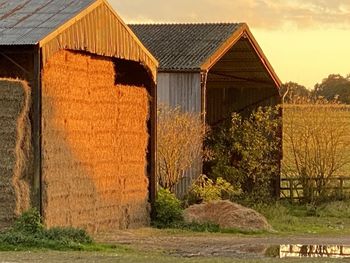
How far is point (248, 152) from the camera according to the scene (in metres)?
39.2

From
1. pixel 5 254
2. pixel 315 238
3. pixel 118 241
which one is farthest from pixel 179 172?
pixel 5 254

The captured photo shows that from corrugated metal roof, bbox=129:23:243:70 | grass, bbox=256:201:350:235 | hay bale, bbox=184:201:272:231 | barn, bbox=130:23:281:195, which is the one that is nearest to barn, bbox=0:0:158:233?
hay bale, bbox=184:201:272:231

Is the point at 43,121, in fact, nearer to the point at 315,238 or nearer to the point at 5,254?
the point at 5,254

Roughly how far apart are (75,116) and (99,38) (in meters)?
2.17

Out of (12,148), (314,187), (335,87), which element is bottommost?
(314,187)

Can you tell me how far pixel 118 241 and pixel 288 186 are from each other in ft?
59.8

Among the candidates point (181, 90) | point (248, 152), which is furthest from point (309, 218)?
point (181, 90)

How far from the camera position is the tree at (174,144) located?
1326 inches

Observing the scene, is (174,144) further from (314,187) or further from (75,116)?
(75,116)

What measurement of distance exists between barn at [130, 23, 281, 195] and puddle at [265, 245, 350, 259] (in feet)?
37.1

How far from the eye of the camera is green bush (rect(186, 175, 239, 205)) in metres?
33.9

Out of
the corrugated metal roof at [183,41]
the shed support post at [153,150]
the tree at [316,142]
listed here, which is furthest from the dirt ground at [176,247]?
the tree at [316,142]

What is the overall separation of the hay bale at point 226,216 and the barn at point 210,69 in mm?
4780

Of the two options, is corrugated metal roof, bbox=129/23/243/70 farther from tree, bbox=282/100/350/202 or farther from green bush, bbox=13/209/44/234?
green bush, bbox=13/209/44/234
